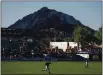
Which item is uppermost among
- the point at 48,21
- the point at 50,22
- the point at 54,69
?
the point at 48,21

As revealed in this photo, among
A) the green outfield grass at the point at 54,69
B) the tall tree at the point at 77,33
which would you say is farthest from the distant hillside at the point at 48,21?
the green outfield grass at the point at 54,69

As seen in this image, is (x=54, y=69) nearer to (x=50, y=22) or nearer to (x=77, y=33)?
(x=77, y=33)

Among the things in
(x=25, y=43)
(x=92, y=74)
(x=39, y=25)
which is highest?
(x=39, y=25)

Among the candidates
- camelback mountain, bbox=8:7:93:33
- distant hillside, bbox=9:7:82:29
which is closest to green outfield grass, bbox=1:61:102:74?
distant hillside, bbox=9:7:82:29

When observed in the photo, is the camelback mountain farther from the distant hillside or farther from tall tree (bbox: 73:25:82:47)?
tall tree (bbox: 73:25:82:47)

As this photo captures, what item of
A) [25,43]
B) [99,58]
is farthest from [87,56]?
[25,43]

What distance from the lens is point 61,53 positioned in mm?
30203

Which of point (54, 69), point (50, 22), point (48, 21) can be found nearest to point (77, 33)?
point (50, 22)

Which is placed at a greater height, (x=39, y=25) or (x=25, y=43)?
(x=39, y=25)

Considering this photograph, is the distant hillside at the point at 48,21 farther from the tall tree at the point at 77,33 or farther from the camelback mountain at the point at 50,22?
the tall tree at the point at 77,33

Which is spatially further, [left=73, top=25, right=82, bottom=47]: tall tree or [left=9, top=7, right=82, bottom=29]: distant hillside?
[left=73, top=25, right=82, bottom=47]: tall tree

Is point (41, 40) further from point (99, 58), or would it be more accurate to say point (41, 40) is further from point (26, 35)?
point (99, 58)

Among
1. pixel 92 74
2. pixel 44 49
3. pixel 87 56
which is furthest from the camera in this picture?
pixel 44 49

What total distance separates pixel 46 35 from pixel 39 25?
5.85 ft
